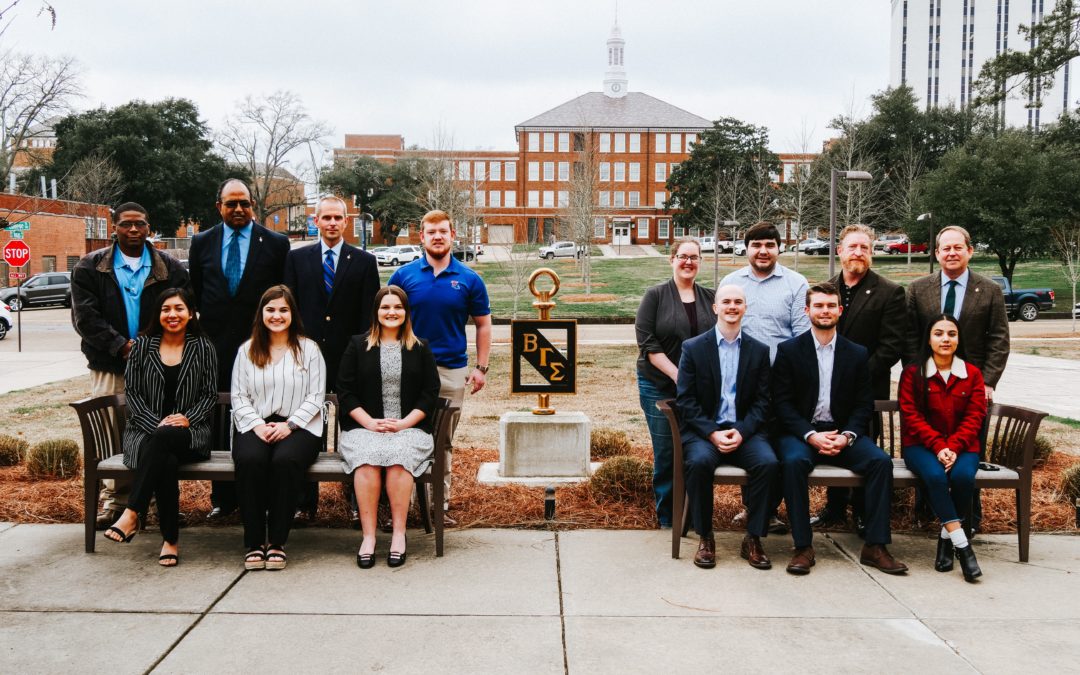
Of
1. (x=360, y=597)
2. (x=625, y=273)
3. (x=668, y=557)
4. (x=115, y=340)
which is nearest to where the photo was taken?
(x=360, y=597)

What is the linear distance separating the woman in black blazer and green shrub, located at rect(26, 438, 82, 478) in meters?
2.16

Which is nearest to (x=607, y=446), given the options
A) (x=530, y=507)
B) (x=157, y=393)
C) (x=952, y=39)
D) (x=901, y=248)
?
(x=530, y=507)

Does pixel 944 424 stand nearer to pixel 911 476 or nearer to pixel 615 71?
pixel 911 476

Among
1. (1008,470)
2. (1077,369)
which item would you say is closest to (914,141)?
(1077,369)

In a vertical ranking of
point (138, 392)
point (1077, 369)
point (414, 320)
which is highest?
point (414, 320)

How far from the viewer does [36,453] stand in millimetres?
6816

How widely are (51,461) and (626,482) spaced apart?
449 centimetres

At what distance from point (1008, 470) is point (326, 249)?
4.40 metres

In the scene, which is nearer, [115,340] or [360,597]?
[360,597]

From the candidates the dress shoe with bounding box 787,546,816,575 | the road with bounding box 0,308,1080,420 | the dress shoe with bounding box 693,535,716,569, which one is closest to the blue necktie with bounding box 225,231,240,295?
the dress shoe with bounding box 693,535,716,569

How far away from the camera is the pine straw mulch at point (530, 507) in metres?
5.70

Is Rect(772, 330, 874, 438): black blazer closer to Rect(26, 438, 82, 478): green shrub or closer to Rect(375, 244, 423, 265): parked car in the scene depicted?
Rect(26, 438, 82, 478): green shrub

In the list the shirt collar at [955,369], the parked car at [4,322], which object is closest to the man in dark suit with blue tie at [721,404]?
the shirt collar at [955,369]

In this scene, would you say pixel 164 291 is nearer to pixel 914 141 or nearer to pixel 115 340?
pixel 115 340
